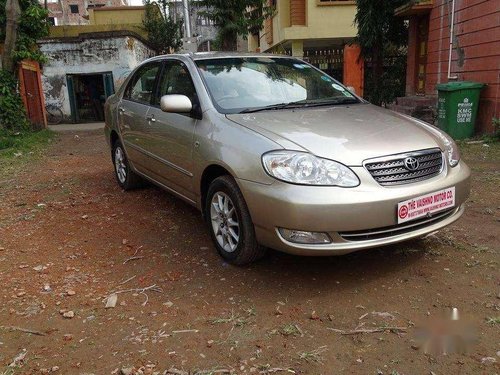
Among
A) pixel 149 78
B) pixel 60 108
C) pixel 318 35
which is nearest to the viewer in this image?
pixel 149 78

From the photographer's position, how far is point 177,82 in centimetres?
439

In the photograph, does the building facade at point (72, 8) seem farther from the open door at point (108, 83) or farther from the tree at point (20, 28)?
the tree at point (20, 28)

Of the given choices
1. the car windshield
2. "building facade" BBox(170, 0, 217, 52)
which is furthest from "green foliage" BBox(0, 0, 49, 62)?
the car windshield

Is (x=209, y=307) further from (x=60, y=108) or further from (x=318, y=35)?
(x=318, y=35)

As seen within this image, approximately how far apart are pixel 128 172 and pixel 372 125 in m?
3.27

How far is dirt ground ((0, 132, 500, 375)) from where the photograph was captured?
2.50 m

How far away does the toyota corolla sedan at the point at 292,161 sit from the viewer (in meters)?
2.92

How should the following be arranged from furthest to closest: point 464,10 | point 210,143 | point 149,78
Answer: point 464,10 → point 149,78 → point 210,143

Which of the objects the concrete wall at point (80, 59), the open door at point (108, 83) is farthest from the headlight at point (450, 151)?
the open door at point (108, 83)

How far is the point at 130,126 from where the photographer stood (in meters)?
5.20

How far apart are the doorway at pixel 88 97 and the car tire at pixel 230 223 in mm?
14018

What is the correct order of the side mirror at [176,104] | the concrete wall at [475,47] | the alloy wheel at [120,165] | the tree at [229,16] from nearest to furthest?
the side mirror at [176,104], the alloy wheel at [120,165], the concrete wall at [475,47], the tree at [229,16]

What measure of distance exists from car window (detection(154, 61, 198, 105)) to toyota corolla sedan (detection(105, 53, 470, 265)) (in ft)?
0.05

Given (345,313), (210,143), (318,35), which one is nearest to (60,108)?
(318,35)
